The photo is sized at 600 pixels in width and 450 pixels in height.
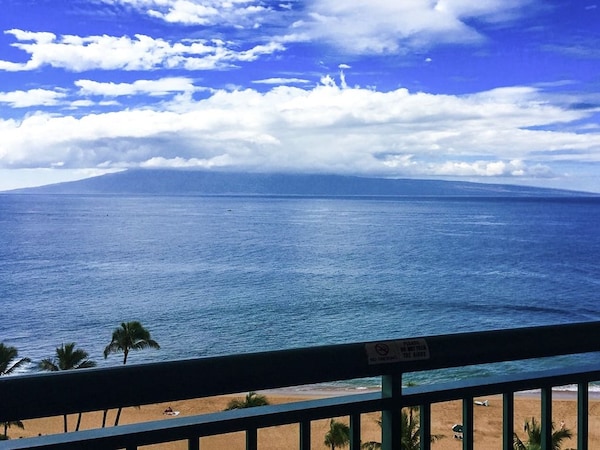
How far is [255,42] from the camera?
129 metres

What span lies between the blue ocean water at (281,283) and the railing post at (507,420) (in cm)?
2270

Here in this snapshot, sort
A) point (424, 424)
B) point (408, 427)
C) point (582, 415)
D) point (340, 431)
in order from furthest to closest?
1. point (340, 431)
2. point (408, 427)
3. point (582, 415)
4. point (424, 424)

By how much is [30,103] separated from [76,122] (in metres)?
11.8

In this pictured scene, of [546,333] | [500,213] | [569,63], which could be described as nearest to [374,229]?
[500,213]

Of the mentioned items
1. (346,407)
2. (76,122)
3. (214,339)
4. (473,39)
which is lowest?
(214,339)

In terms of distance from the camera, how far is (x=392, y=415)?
154 centimetres

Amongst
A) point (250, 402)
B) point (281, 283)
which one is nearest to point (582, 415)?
point (250, 402)

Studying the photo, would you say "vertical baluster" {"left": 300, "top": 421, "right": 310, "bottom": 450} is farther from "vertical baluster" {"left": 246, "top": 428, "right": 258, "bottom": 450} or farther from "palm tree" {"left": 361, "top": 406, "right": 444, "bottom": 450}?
"palm tree" {"left": 361, "top": 406, "right": 444, "bottom": 450}

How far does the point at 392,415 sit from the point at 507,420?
33cm

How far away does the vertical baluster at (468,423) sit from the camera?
1620 millimetres

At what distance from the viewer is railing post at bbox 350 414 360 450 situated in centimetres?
152

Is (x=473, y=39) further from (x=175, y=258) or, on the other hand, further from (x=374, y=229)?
(x=175, y=258)

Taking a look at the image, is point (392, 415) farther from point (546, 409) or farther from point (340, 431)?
point (340, 431)

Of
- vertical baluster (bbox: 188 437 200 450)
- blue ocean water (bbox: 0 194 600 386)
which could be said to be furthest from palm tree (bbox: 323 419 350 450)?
blue ocean water (bbox: 0 194 600 386)
